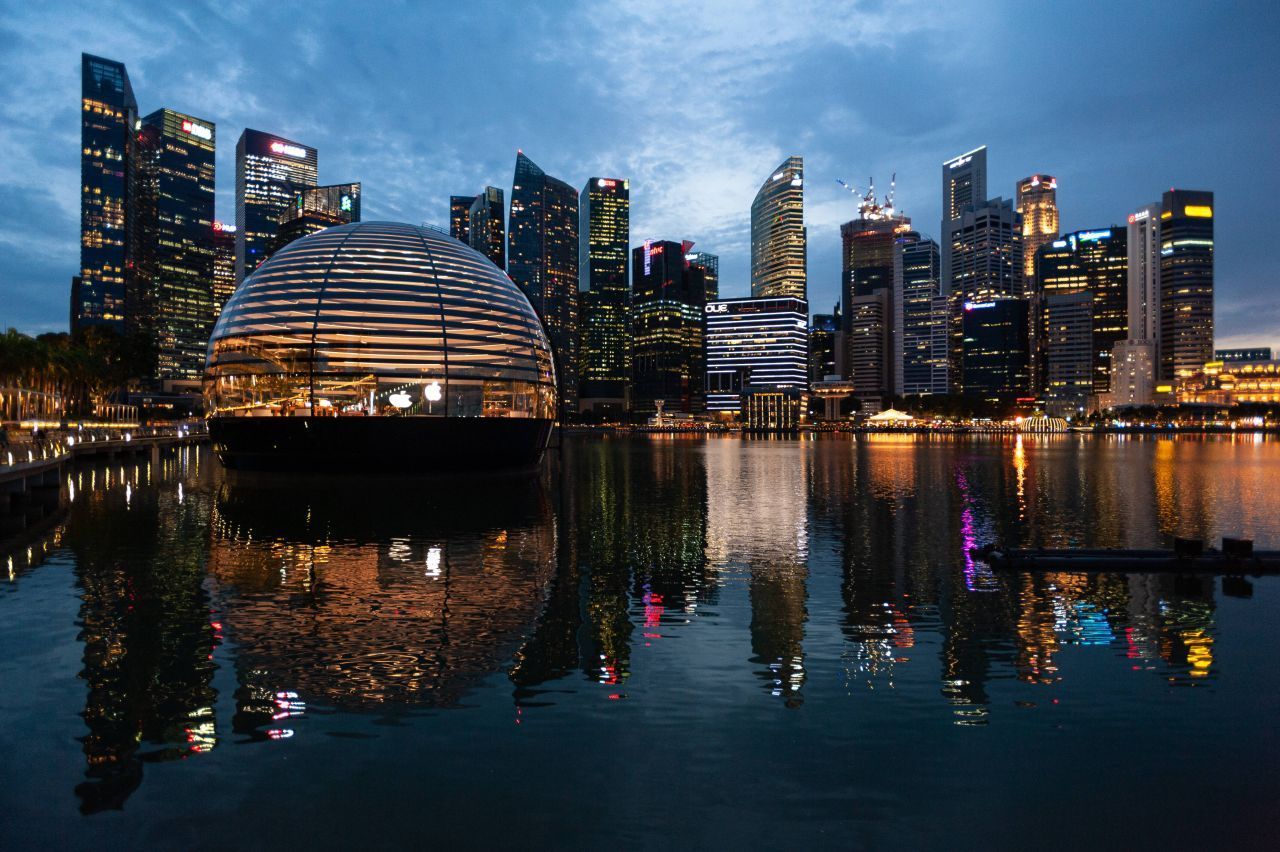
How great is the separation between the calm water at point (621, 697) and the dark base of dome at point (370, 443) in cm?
2372

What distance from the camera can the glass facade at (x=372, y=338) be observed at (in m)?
53.3

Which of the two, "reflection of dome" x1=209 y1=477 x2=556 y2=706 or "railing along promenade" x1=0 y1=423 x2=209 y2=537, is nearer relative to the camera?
"reflection of dome" x1=209 y1=477 x2=556 y2=706

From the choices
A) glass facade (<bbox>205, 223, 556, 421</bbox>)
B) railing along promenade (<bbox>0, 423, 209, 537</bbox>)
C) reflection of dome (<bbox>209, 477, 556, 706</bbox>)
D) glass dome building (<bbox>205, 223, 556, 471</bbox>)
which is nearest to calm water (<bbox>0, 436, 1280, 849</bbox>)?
reflection of dome (<bbox>209, 477, 556, 706</bbox>)

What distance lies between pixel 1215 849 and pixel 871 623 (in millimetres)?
9174

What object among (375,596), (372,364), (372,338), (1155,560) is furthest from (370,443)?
(1155,560)

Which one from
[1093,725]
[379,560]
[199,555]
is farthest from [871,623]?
[199,555]

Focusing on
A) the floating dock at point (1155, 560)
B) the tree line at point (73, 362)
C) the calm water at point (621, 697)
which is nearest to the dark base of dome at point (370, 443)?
the calm water at point (621, 697)

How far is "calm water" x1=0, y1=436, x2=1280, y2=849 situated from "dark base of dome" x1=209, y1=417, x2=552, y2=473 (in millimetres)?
23719

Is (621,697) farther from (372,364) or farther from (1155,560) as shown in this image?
(372,364)

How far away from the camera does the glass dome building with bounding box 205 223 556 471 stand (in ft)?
173

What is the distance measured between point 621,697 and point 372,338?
4525cm

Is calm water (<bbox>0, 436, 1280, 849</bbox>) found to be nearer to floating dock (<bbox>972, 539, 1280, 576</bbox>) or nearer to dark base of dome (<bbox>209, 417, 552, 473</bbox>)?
floating dock (<bbox>972, 539, 1280, 576</bbox>)

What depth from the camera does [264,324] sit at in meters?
56.3

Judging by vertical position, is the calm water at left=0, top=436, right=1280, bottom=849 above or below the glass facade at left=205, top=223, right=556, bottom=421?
below
